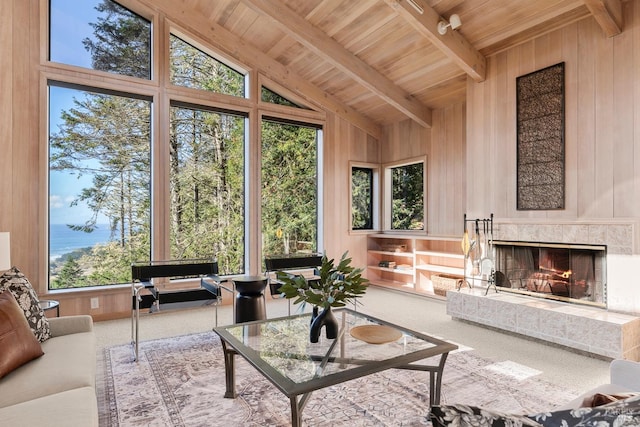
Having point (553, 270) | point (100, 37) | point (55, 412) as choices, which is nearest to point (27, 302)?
point (55, 412)

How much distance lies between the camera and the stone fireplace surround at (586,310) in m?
3.01

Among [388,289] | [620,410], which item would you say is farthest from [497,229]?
[620,410]

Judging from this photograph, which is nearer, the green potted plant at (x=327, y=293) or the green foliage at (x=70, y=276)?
the green potted plant at (x=327, y=293)

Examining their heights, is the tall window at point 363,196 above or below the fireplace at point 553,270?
above

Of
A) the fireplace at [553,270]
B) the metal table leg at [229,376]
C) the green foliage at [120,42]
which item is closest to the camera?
the metal table leg at [229,376]

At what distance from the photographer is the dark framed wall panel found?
371 cm

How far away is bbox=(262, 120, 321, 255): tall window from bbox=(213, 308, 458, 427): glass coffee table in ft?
10.1

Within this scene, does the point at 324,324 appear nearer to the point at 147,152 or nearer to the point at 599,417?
the point at 599,417

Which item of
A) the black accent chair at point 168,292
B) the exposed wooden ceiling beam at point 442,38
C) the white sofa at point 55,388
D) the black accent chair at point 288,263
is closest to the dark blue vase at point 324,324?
the white sofa at point 55,388

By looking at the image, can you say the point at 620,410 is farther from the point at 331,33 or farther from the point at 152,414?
the point at 331,33

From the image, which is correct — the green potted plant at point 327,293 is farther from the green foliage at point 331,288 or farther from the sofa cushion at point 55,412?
the sofa cushion at point 55,412

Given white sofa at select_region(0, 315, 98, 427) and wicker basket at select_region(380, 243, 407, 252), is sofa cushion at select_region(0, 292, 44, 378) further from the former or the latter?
wicker basket at select_region(380, 243, 407, 252)

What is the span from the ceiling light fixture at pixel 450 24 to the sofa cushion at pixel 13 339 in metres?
4.28

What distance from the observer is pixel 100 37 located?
4488 mm
